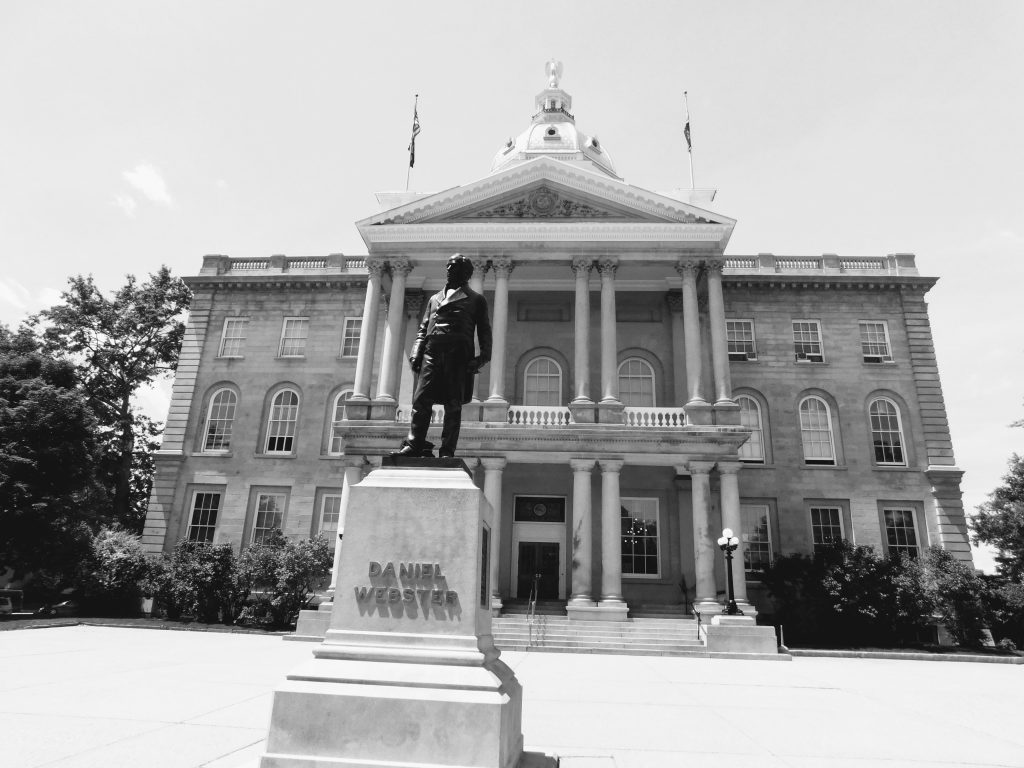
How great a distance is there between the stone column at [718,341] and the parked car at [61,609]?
1009 inches

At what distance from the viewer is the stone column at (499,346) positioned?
23.8 m

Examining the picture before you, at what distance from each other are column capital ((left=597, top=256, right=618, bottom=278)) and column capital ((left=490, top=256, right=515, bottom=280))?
3589 millimetres

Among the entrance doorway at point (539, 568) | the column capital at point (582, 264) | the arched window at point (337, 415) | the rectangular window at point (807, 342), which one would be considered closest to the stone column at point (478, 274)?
the column capital at point (582, 264)

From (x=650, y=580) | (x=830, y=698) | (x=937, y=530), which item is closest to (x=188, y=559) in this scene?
(x=650, y=580)

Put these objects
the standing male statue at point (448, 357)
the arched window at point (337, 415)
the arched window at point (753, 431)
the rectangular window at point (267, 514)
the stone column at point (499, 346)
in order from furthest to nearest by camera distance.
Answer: the arched window at point (337, 415) < the rectangular window at point (267, 514) < the arched window at point (753, 431) < the stone column at point (499, 346) < the standing male statue at point (448, 357)

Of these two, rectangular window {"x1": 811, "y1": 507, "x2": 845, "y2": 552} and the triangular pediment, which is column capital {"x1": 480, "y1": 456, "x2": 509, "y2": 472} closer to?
the triangular pediment

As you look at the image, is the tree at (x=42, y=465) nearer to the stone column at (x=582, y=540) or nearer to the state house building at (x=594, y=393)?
the state house building at (x=594, y=393)

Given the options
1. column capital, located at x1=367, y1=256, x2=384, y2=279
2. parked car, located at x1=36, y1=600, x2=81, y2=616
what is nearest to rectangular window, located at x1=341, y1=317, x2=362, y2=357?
column capital, located at x1=367, y1=256, x2=384, y2=279

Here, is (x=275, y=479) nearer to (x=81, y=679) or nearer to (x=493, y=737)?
(x=81, y=679)

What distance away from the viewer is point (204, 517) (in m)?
29.5

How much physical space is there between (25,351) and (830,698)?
108 feet

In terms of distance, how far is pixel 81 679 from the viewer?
9680 millimetres

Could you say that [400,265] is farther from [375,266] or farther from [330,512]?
[330,512]

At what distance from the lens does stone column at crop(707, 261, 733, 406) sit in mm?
24047
